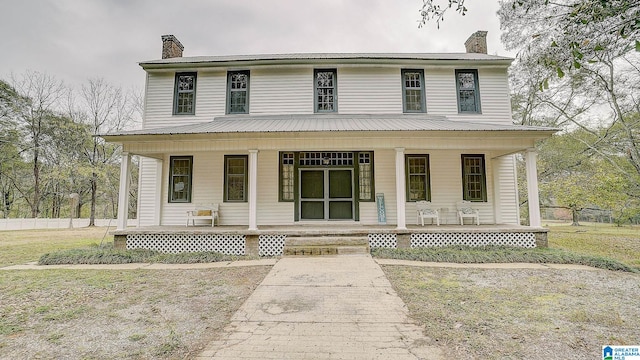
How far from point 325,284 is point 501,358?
9.90 ft

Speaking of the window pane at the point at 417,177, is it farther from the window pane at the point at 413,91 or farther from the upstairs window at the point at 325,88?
the upstairs window at the point at 325,88

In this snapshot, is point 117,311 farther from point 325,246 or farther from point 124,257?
point 325,246


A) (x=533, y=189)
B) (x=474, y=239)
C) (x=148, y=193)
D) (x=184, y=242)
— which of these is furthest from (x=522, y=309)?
(x=148, y=193)

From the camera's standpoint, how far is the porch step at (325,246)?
767 cm

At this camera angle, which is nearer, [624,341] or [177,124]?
[624,341]

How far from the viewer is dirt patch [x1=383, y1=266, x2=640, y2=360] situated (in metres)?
3.16

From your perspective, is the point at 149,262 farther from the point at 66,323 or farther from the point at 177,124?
the point at 177,124

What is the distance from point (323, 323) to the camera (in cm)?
372

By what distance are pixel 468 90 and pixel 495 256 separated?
625 centimetres

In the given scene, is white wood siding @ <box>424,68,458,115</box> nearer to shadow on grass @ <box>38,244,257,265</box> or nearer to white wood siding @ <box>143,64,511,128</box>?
white wood siding @ <box>143,64,511,128</box>

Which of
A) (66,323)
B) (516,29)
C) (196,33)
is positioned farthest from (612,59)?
(196,33)

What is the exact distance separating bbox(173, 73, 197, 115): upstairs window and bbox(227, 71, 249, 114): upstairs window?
1.34 m

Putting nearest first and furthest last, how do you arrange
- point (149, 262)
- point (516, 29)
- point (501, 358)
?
point (501, 358) < point (149, 262) < point (516, 29)

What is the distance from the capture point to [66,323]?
3861 millimetres
